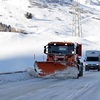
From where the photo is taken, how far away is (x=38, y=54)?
225 ft

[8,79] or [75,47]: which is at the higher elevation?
[75,47]

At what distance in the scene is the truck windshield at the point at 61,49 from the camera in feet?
98.1

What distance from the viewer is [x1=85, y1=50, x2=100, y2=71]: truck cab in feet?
156

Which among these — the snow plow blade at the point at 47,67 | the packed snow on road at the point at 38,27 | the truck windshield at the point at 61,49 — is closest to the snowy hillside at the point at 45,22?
the packed snow on road at the point at 38,27

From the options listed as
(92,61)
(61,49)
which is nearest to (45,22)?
(92,61)

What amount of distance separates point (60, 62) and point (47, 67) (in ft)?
3.08

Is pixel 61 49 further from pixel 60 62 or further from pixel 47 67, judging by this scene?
pixel 47 67

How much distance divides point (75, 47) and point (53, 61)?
177 centimetres

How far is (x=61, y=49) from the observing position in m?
30.1

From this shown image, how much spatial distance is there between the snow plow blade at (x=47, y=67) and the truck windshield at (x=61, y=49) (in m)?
1.21

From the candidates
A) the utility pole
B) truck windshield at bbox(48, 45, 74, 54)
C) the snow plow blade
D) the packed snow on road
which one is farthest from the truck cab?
the utility pole

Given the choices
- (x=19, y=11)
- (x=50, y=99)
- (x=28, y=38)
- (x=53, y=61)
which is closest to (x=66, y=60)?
(x=53, y=61)

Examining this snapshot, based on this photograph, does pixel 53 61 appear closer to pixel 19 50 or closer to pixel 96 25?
pixel 19 50

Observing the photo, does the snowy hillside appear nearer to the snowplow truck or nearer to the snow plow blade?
the snowplow truck
